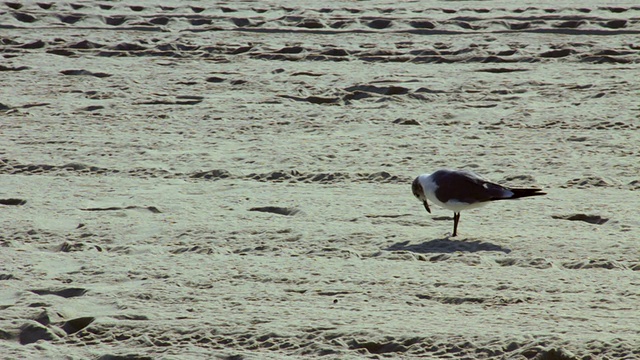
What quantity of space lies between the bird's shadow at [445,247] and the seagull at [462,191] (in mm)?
123

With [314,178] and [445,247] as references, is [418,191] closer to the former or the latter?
[445,247]

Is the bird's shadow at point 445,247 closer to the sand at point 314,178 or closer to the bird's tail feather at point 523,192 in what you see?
the sand at point 314,178

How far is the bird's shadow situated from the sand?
0.05ft

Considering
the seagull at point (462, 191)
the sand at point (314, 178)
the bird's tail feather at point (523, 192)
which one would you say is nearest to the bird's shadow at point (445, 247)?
the sand at point (314, 178)

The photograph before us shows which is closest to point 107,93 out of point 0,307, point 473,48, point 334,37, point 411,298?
point 334,37

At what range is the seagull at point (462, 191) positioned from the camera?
5082 millimetres

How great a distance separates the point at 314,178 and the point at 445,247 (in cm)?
144

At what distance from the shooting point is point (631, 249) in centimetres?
482

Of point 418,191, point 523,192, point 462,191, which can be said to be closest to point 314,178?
point 418,191

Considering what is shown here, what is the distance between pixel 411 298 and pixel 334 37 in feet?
18.0

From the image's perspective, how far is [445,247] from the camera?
497 centimetres

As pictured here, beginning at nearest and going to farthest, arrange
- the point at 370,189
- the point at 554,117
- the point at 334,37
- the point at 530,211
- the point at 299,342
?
1. the point at 299,342
2. the point at 530,211
3. the point at 370,189
4. the point at 554,117
5. the point at 334,37

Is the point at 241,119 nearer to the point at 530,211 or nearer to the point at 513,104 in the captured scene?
the point at 513,104

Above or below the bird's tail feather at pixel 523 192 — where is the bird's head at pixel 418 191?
below
